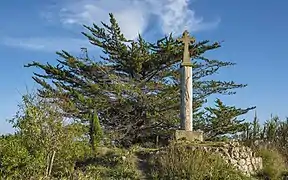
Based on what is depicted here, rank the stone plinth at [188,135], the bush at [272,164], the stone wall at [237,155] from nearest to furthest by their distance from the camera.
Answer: the stone wall at [237,155] → the bush at [272,164] → the stone plinth at [188,135]

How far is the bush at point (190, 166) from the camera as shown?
11328 millimetres

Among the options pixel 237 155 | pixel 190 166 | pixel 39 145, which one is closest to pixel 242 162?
pixel 237 155

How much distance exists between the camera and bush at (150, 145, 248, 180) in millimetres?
11328

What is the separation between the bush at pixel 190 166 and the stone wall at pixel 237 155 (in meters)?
0.34

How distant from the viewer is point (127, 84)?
1981 centimetres

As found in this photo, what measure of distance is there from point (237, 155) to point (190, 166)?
2112 mm

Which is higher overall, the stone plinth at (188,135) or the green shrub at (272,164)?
the stone plinth at (188,135)

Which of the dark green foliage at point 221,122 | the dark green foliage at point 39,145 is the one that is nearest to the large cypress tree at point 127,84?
the dark green foliage at point 221,122

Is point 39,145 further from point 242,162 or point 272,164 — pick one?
point 272,164

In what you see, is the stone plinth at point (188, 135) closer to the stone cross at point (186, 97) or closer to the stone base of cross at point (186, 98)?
the stone base of cross at point (186, 98)

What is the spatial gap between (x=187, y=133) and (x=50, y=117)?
447cm

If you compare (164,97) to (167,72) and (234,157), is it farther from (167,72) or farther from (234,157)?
(234,157)

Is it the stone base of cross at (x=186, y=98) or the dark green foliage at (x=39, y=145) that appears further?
the stone base of cross at (x=186, y=98)

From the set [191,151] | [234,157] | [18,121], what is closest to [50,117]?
[18,121]
